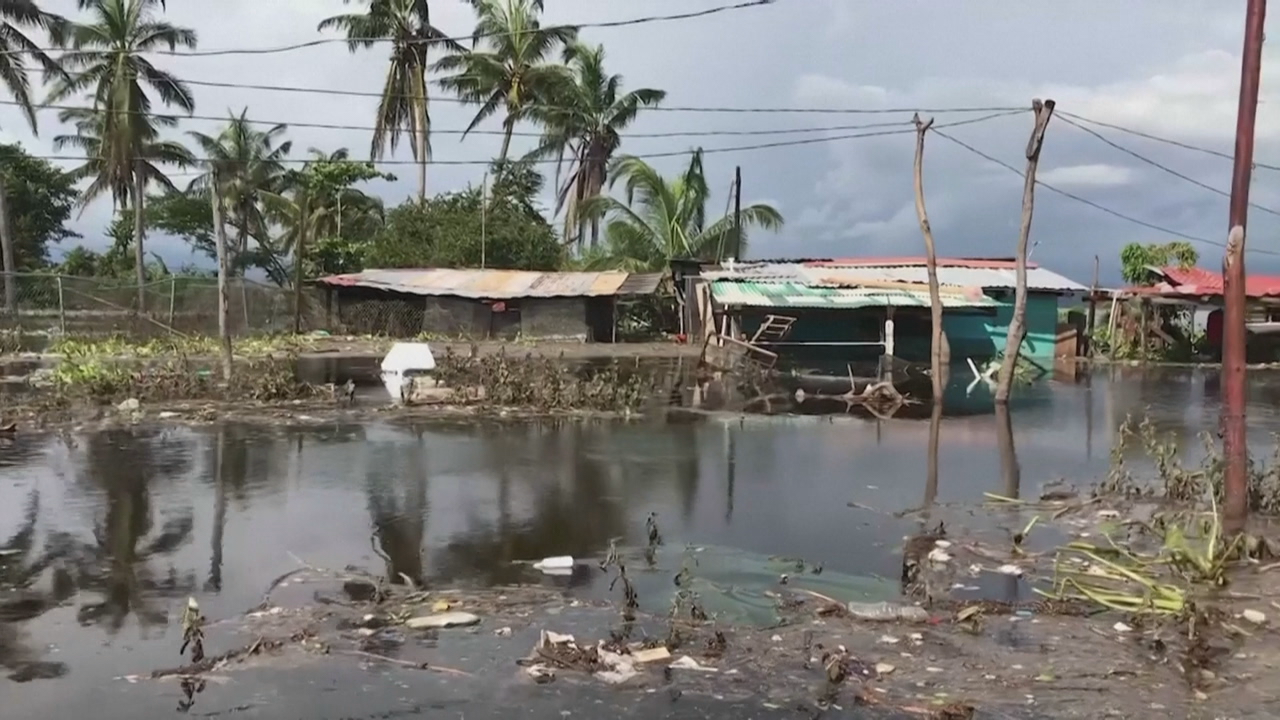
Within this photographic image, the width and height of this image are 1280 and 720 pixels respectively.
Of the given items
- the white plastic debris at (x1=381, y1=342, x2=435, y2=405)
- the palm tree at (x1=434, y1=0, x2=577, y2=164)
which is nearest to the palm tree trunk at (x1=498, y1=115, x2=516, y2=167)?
the palm tree at (x1=434, y1=0, x2=577, y2=164)

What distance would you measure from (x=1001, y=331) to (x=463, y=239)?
17.7 m

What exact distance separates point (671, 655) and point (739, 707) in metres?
0.70

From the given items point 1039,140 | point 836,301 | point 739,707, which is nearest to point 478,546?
point 739,707

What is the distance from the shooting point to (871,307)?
26984 mm

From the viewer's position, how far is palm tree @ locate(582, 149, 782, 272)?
33844 mm

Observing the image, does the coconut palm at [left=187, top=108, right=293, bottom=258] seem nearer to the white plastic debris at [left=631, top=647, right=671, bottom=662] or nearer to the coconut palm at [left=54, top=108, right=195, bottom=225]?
the coconut palm at [left=54, top=108, right=195, bottom=225]

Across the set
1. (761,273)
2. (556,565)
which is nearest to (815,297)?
(761,273)

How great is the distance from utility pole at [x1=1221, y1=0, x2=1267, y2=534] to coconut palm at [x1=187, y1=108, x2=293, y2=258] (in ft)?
114

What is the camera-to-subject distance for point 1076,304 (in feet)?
121

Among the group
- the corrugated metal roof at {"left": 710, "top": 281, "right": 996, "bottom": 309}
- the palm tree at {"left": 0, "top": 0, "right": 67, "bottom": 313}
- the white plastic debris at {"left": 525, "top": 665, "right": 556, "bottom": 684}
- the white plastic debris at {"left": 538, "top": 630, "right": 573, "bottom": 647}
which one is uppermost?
the palm tree at {"left": 0, "top": 0, "right": 67, "bottom": 313}

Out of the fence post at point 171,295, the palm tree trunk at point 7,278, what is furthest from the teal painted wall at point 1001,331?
the palm tree trunk at point 7,278

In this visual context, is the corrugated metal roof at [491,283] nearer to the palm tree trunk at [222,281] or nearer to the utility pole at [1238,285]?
the palm tree trunk at [222,281]

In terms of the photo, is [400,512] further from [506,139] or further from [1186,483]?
[506,139]

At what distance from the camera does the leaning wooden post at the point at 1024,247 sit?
1764 cm
